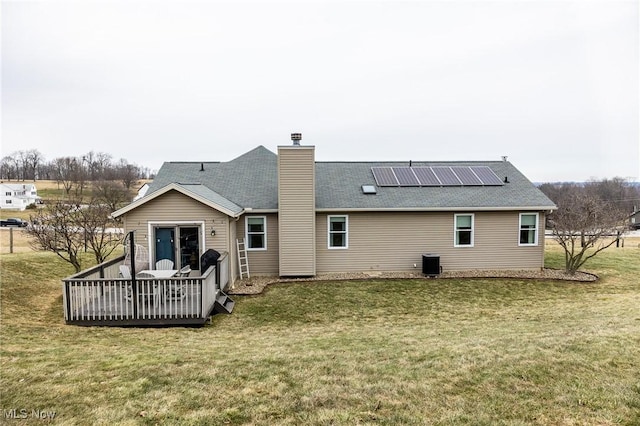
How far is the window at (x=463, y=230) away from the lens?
49.7 feet

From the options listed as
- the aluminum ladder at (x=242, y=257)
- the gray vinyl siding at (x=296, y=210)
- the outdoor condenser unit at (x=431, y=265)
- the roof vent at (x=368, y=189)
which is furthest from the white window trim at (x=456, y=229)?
the aluminum ladder at (x=242, y=257)

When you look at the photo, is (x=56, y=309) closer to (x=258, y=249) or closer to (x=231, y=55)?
(x=258, y=249)

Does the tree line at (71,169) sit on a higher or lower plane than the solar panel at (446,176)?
higher

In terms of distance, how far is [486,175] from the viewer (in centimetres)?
1712

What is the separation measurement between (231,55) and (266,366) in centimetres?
1934

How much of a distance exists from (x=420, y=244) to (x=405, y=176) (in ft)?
11.4

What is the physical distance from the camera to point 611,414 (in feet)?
13.7

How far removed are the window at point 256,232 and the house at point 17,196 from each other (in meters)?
74.4

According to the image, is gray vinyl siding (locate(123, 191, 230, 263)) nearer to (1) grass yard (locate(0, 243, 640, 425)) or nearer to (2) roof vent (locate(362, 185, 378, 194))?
(1) grass yard (locate(0, 243, 640, 425))

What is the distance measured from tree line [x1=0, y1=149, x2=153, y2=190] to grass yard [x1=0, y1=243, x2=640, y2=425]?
3906cm

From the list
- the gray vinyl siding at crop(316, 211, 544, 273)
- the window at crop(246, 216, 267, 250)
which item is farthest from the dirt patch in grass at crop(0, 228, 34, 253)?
the gray vinyl siding at crop(316, 211, 544, 273)

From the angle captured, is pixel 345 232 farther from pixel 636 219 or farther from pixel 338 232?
pixel 636 219

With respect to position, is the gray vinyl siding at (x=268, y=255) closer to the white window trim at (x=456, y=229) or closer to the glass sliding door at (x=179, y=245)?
the glass sliding door at (x=179, y=245)

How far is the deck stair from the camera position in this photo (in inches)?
396
